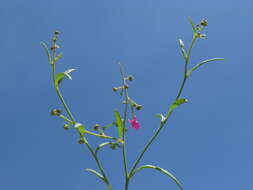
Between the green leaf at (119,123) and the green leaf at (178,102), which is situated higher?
the green leaf at (178,102)

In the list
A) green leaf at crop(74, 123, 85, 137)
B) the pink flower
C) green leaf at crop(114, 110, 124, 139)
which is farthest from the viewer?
the pink flower

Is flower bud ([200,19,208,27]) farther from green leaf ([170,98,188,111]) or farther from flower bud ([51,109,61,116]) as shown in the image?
flower bud ([51,109,61,116])

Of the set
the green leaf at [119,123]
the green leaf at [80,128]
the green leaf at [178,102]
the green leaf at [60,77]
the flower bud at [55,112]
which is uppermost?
the green leaf at [60,77]

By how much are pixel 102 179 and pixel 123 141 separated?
28 centimetres

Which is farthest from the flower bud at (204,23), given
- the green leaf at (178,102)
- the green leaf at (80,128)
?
the green leaf at (80,128)

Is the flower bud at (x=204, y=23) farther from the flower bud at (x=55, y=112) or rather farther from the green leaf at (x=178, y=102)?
the flower bud at (x=55, y=112)

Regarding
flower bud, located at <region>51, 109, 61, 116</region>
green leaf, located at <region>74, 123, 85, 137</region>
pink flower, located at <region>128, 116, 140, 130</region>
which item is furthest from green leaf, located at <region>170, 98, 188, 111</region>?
flower bud, located at <region>51, 109, 61, 116</region>

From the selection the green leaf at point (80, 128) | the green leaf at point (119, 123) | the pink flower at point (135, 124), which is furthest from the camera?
the pink flower at point (135, 124)

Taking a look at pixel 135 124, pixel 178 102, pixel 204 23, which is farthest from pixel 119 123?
pixel 204 23

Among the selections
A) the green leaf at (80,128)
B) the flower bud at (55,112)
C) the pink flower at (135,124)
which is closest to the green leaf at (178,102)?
the pink flower at (135,124)

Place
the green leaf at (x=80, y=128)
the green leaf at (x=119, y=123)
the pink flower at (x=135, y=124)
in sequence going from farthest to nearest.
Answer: the pink flower at (x=135, y=124) < the green leaf at (x=119, y=123) < the green leaf at (x=80, y=128)

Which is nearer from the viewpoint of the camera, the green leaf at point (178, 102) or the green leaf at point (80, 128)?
the green leaf at point (80, 128)

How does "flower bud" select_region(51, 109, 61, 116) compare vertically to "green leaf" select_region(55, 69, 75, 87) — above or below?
below

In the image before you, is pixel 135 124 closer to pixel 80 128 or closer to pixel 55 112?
pixel 80 128
